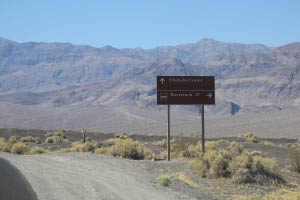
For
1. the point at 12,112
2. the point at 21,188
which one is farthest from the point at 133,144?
the point at 12,112

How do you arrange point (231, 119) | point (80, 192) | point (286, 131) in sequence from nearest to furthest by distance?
point (80, 192), point (286, 131), point (231, 119)

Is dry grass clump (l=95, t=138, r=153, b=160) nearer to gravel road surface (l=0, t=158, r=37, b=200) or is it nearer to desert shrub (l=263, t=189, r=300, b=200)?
gravel road surface (l=0, t=158, r=37, b=200)

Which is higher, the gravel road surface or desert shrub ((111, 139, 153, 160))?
desert shrub ((111, 139, 153, 160))

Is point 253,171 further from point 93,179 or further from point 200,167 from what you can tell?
point 93,179

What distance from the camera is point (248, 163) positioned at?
19.2 meters

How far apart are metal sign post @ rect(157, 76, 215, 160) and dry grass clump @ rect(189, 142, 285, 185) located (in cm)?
648

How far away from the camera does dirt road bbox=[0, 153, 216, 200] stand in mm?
15648

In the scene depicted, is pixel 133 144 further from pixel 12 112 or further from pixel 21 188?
pixel 12 112

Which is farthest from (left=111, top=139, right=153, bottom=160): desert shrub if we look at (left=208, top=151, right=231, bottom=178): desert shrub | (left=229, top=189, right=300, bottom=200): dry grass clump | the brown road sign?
(left=229, top=189, right=300, bottom=200): dry grass clump

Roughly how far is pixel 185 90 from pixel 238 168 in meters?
8.90

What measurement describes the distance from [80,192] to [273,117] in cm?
9465

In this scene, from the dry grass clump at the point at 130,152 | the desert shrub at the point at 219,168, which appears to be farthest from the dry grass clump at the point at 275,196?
the dry grass clump at the point at 130,152

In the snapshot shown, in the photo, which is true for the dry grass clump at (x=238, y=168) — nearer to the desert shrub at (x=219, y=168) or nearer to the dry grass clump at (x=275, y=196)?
the desert shrub at (x=219, y=168)

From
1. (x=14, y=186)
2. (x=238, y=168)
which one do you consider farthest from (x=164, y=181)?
(x=14, y=186)
